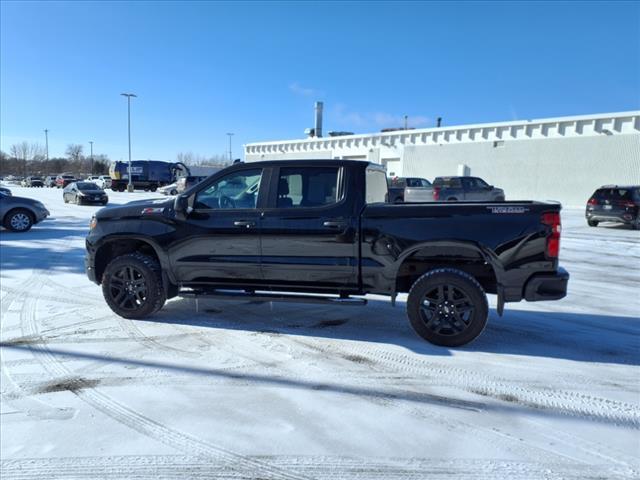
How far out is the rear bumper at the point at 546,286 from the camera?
4.62m

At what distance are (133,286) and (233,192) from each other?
5.67 feet

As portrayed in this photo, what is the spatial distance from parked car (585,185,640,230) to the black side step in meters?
16.1

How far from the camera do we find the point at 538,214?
4.55 metres

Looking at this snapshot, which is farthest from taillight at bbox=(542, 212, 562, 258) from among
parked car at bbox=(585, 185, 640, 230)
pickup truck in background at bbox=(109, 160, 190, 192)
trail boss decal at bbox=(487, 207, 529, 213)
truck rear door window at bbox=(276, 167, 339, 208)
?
pickup truck in background at bbox=(109, 160, 190, 192)

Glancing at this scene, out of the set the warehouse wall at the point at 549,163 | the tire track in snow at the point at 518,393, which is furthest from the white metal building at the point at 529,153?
the tire track in snow at the point at 518,393

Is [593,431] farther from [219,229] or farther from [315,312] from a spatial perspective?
[219,229]

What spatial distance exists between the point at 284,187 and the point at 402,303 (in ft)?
8.20

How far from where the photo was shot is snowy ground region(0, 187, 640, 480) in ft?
9.54

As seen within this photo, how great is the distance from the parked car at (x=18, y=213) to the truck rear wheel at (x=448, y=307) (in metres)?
13.9

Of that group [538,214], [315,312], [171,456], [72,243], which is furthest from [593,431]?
[72,243]

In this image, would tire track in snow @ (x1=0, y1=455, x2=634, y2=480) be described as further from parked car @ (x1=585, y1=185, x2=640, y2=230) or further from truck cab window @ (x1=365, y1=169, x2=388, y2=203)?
parked car @ (x1=585, y1=185, x2=640, y2=230)

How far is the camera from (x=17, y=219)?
46.9 ft

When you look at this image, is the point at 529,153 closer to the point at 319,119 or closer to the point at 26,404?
the point at 319,119

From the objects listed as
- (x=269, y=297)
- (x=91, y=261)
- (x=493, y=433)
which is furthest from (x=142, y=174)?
(x=493, y=433)
